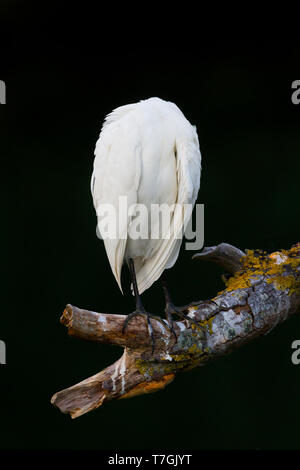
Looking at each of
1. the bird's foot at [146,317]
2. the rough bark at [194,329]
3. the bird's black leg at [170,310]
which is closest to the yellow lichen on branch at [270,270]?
the rough bark at [194,329]

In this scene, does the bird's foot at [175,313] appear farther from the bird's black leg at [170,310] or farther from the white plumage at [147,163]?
the white plumage at [147,163]

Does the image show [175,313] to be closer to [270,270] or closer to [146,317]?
[146,317]

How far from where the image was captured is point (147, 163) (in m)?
1.66

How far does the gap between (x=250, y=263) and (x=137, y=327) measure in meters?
0.52

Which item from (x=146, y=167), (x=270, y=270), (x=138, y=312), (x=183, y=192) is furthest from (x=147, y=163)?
(x=270, y=270)

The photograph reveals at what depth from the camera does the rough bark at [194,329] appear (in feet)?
5.10

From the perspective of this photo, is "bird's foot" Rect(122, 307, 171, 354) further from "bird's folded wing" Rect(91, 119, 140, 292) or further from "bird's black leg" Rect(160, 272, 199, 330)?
"bird's folded wing" Rect(91, 119, 140, 292)

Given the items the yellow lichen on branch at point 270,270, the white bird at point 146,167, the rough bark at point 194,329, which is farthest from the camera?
the yellow lichen on branch at point 270,270

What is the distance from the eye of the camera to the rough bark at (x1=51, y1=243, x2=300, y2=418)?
1.56m

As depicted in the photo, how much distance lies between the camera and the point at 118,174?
1.67m

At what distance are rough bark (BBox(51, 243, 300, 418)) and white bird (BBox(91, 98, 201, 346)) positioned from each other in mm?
75

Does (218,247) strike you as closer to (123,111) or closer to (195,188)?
(195,188)

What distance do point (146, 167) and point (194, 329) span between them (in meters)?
0.44

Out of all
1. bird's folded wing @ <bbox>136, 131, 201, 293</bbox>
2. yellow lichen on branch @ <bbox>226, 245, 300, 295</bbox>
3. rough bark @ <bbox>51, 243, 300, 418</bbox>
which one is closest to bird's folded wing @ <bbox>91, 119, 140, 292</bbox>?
bird's folded wing @ <bbox>136, 131, 201, 293</bbox>
